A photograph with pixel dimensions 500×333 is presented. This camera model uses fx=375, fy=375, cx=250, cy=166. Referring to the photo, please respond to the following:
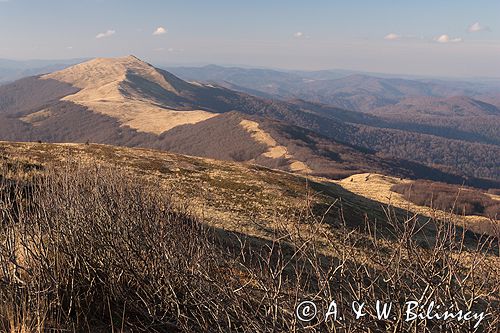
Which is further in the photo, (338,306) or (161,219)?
(161,219)

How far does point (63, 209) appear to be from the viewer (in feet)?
30.8

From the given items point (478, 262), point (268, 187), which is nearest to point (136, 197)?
point (478, 262)

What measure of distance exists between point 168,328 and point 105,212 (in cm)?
328

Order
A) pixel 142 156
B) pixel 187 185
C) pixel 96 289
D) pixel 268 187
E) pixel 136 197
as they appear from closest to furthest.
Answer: pixel 96 289
pixel 136 197
pixel 187 185
pixel 268 187
pixel 142 156

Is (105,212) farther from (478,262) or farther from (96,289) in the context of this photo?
(478,262)

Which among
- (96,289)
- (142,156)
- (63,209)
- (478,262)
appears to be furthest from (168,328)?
(142,156)

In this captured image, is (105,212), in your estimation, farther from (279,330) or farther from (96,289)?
(279,330)

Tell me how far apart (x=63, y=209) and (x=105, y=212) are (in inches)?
42.4

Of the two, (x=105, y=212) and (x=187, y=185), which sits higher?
(x=105, y=212)

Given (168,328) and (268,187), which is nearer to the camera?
(168,328)

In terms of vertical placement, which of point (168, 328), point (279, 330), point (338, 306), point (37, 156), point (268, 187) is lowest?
point (268, 187)

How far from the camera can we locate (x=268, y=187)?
158ft

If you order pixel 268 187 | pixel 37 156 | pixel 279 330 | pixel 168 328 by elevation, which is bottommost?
pixel 268 187

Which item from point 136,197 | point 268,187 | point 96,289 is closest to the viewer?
point 96,289
